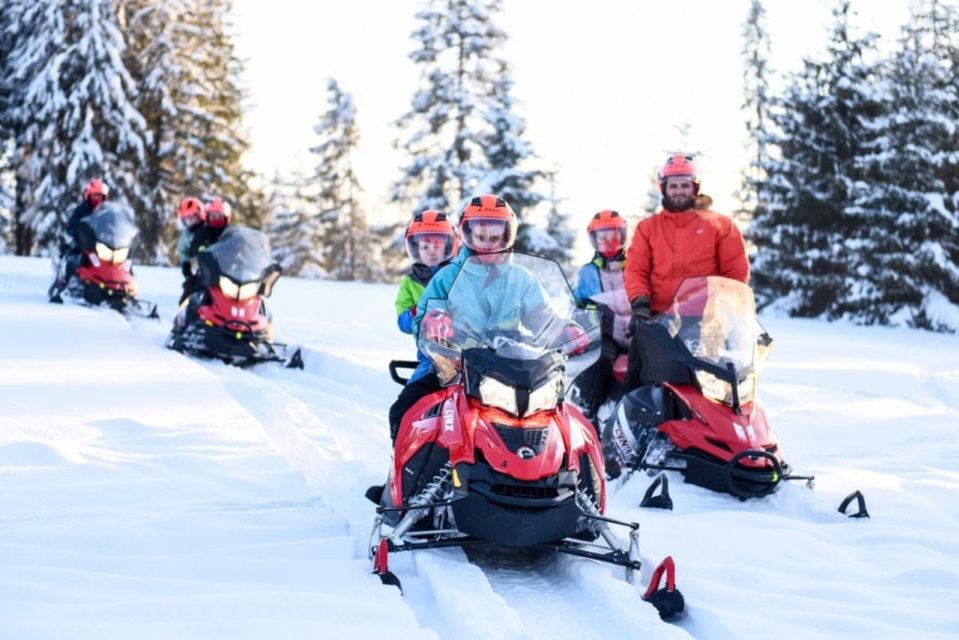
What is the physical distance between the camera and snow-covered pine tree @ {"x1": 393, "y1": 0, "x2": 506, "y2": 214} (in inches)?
1143

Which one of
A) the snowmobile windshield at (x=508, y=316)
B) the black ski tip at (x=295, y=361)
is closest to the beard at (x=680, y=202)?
the snowmobile windshield at (x=508, y=316)

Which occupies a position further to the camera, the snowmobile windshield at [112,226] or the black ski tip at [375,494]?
the snowmobile windshield at [112,226]

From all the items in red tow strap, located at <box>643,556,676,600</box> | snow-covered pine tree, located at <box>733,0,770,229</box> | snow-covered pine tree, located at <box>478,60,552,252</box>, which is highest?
snow-covered pine tree, located at <box>733,0,770,229</box>

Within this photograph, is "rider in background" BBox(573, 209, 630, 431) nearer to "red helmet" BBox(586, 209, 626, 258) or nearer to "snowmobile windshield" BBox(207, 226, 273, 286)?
"red helmet" BBox(586, 209, 626, 258)

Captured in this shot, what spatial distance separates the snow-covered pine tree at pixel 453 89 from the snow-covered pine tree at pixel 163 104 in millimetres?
6910

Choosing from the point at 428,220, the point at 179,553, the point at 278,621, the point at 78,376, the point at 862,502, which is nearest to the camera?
the point at 278,621

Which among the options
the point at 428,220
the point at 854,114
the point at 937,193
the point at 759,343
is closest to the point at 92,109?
the point at 854,114

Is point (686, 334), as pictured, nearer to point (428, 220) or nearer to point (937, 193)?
point (428, 220)

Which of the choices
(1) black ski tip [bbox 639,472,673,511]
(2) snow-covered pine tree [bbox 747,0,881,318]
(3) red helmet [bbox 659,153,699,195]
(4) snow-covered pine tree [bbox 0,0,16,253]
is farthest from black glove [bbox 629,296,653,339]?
(4) snow-covered pine tree [bbox 0,0,16,253]

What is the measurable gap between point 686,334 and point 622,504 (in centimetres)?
120

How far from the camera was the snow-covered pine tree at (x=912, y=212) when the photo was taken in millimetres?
20156

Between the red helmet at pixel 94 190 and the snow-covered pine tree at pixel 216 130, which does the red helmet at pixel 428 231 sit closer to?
the red helmet at pixel 94 190

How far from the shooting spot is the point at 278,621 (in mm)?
3328

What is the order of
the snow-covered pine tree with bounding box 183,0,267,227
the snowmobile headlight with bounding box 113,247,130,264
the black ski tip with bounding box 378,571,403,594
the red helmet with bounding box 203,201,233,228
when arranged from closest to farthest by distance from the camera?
the black ski tip with bounding box 378,571,403,594
the red helmet with bounding box 203,201,233,228
the snowmobile headlight with bounding box 113,247,130,264
the snow-covered pine tree with bounding box 183,0,267,227
